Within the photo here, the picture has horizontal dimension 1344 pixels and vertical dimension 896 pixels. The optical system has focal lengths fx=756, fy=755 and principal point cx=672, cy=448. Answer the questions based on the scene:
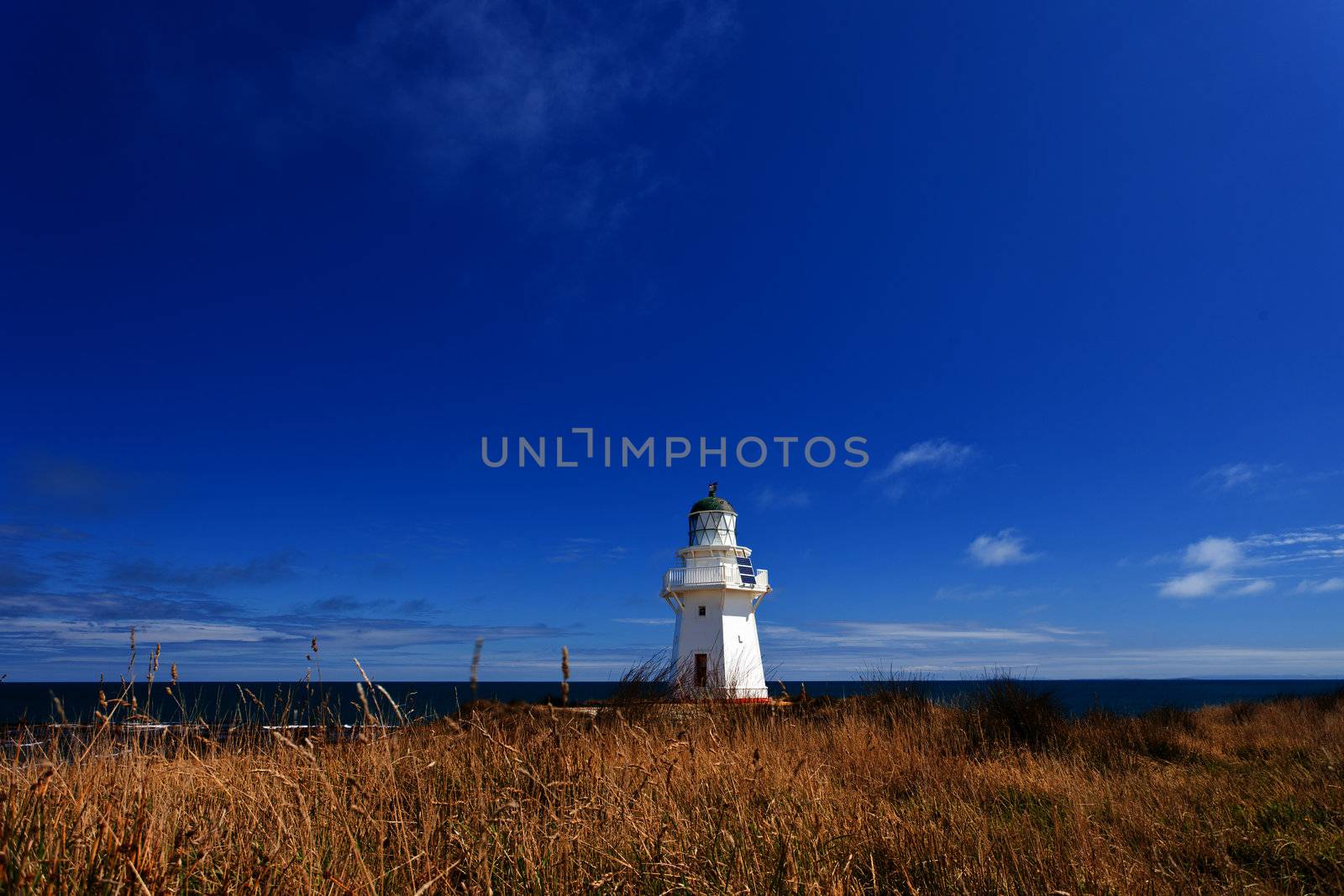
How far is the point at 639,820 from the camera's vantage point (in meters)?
4.27

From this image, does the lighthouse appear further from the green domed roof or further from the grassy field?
the grassy field

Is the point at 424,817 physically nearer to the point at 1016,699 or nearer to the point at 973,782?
the point at 973,782

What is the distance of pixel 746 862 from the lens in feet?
12.2

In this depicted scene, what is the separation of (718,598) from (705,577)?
81 centimetres

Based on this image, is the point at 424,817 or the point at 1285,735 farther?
the point at 1285,735

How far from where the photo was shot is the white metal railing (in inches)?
938

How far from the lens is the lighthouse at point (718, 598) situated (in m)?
23.8

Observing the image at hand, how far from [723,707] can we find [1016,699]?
4260 mm

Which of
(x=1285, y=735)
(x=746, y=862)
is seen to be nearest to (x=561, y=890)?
(x=746, y=862)

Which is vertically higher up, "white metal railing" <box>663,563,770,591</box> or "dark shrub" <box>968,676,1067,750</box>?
"white metal railing" <box>663,563,770,591</box>

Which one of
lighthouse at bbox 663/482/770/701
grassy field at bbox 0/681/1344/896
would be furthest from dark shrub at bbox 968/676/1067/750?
lighthouse at bbox 663/482/770/701

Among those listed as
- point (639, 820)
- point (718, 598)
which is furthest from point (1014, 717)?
point (718, 598)

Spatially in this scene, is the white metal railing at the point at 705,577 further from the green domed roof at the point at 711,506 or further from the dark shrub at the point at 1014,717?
the dark shrub at the point at 1014,717

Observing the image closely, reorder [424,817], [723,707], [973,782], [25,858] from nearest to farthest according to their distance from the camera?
[25,858]
[424,817]
[973,782]
[723,707]
